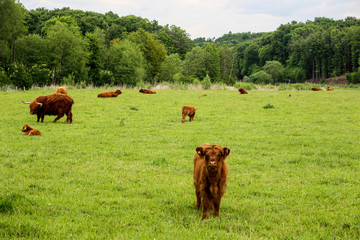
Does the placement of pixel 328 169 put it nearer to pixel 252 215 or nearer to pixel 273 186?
pixel 273 186

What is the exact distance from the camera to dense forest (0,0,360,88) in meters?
54.2

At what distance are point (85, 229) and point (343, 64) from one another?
134159mm

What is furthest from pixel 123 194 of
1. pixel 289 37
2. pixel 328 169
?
pixel 289 37

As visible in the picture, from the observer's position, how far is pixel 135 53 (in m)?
67.9

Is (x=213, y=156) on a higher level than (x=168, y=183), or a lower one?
higher

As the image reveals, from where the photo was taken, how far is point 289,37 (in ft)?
506

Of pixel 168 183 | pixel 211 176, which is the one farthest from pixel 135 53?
pixel 211 176

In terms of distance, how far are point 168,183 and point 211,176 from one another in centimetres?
246

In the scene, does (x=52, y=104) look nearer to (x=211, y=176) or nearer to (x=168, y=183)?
(x=168, y=183)

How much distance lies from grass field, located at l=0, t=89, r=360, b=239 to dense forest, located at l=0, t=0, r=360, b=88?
35.7 metres

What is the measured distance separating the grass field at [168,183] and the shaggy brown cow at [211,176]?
340mm

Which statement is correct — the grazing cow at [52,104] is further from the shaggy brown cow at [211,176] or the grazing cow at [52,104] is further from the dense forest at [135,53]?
the dense forest at [135,53]

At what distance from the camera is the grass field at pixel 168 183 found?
475 cm

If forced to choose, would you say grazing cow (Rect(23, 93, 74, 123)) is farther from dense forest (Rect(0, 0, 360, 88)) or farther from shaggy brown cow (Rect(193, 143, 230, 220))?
dense forest (Rect(0, 0, 360, 88))
